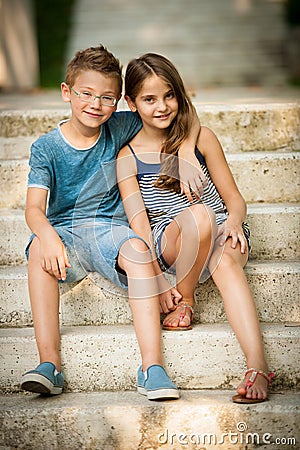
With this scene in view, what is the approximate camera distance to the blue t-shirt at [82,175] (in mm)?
2607

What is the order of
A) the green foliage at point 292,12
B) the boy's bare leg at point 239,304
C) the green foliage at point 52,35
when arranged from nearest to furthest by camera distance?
the boy's bare leg at point 239,304 → the green foliage at point 52,35 → the green foliage at point 292,12

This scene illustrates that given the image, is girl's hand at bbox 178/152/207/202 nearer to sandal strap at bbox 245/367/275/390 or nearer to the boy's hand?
the boy's hand

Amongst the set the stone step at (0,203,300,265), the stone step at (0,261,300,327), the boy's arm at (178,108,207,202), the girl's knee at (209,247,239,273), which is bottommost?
the stone step at (0,261,300,327)

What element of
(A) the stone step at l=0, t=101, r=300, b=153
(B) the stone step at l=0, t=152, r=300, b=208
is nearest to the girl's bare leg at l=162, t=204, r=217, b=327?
(B) the stone step at l=0, t=152, r=300, b=208

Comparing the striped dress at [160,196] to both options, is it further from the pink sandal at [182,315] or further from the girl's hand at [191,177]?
the pink sandal at [182,315]

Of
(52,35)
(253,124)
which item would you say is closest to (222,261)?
(253,124)

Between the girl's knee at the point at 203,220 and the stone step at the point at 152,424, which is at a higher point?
the girl's knee at the point at 203,220

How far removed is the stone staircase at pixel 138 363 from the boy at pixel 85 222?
75 millimetres

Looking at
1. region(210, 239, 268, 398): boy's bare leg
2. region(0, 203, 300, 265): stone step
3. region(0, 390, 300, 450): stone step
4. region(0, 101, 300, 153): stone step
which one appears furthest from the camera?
region(0, 101, 300, 153): stone step

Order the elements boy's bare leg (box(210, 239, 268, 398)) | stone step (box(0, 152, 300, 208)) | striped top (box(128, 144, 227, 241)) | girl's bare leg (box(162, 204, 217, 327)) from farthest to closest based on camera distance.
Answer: stone step (box(0, 152, 300, 208)) → striped top (box(128, 144, 227, 241)) → girl's bare leg (box(162, 204, 217, 327)) → boy's bare leg (box(210, 239, 268, 398))

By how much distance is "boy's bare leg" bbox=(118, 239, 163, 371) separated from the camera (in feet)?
7.84

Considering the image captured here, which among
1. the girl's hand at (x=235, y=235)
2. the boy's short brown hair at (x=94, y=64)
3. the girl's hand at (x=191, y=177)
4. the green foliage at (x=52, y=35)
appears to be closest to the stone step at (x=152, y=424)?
the girl's hand at (x=235, y=235)

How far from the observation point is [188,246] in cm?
249

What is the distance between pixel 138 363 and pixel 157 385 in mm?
197
